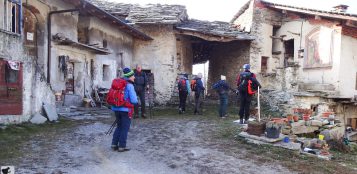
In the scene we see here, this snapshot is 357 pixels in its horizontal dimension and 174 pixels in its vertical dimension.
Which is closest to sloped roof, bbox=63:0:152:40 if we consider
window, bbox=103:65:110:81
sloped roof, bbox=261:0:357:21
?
window, bbox=103:65:110:81

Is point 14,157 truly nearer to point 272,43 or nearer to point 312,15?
point 312,15

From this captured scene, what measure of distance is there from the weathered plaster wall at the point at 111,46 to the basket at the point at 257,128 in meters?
8.41

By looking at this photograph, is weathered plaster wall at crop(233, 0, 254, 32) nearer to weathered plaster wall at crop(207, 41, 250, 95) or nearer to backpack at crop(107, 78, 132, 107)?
weathered plaster wall at crop(207, 41, 250, 95)

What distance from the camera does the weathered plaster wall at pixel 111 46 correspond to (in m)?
14.5

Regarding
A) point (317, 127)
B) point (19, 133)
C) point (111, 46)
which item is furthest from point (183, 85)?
point (19, 133)

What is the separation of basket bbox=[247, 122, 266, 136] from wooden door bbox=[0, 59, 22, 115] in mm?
5927

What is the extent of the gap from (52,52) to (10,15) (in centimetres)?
255

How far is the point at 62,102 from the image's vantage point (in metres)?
12.0

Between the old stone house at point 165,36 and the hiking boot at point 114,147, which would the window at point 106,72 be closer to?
the old stone house at point 165,36

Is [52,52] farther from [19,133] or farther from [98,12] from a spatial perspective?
[19,133]

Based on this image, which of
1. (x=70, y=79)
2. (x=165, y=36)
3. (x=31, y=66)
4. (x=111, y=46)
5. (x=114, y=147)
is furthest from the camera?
(x=165, y=36)

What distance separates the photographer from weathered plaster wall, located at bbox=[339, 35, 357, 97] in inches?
579

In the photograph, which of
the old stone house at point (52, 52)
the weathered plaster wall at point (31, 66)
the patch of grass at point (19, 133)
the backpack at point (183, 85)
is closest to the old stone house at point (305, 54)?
the backpack at point (183, 85)

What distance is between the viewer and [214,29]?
60.4 feet
